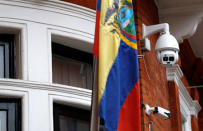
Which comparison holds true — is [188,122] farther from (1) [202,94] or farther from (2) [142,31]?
(2) [142,31]

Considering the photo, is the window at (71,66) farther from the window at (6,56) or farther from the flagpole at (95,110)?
the flagpole at (95,110)

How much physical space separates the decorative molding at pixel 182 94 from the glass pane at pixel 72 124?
277cm

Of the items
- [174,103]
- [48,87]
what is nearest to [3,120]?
[48,87]

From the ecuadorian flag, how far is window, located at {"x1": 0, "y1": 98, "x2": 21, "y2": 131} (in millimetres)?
1038

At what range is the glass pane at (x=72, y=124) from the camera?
6.17 meters

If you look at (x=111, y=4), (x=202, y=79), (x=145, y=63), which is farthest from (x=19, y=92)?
(x=202, y=79)

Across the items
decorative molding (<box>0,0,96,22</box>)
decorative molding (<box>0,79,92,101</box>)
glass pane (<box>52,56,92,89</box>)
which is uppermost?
decorative molding (<box>0,0,96,22</box>)

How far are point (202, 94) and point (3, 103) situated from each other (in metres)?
6.86

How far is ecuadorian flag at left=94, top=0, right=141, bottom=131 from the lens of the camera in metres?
4.95

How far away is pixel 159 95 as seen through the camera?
26.4 ft

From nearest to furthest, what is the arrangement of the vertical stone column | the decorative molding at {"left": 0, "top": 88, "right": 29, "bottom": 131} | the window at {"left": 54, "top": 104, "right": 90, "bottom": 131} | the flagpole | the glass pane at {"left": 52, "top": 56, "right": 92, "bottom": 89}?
the flagpole
the decorative molding at {"left": 0, "top": 88, "right": 29, "bottom": 131}
the window at {"left": 54, "top": 104, "right": 90, "bottom": 131}
the glass pane at {"left": 52, "top": 56, "right": 92, "bottom": 89}
the vertical stone column

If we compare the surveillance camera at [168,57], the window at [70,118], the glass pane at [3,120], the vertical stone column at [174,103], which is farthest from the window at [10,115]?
the vertical stone column at [174,103]

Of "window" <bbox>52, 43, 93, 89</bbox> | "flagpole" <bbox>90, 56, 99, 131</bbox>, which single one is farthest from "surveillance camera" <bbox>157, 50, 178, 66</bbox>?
"flagpole" <bbox>90, 56, 99, 131</bbox>

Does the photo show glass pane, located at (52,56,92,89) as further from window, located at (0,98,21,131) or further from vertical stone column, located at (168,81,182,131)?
vertical stone column, located at (168,81,182,131)
